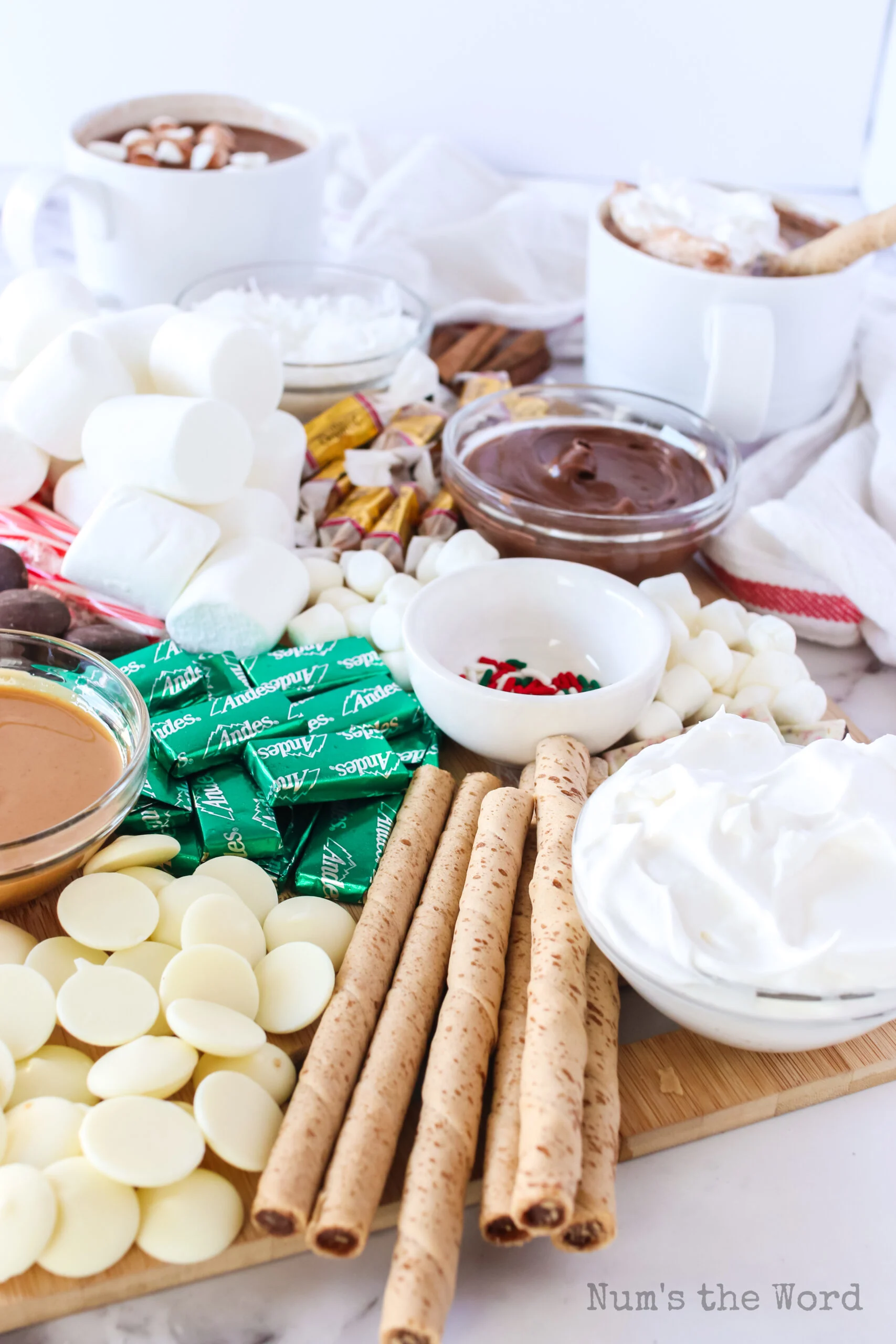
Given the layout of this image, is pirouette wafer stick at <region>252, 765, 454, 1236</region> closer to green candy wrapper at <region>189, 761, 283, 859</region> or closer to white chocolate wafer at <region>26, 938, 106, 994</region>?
green candy wrapper at <region>189, 761, 283, 859</region>

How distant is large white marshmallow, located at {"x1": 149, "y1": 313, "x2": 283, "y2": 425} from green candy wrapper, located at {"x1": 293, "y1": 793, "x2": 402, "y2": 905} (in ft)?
2.05

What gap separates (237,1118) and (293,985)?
165 mm

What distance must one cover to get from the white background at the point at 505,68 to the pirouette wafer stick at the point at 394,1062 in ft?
6.99

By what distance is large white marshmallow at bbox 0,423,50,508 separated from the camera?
62.5 inches

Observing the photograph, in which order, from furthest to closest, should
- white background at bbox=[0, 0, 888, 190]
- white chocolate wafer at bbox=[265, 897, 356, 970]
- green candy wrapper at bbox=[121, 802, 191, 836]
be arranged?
white background at bbox=[0, 0, 888, 190] < green candy wrapper at bbox=[121, 802, 191, 836] < white chocolate wafer at bbox=[265, 897, 356, 970]

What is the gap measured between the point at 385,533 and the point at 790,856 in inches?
34.3

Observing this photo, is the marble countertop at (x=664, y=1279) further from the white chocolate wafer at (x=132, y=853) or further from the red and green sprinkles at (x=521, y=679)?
the red and green sprinkles at (x=521, y=679)

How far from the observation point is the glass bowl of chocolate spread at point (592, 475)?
5.31 ft

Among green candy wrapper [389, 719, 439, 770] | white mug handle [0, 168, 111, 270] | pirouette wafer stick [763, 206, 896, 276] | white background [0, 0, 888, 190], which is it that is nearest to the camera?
green candy wrapper [389, 719, 439, 770]

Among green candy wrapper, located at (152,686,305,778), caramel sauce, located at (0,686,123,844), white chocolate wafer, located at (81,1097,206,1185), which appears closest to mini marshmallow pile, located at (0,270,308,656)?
green candy wrapper, located at (152,686,305,778)

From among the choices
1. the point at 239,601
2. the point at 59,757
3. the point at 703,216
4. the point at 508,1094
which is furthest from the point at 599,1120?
the point at 703,216

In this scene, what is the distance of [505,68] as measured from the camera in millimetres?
2738

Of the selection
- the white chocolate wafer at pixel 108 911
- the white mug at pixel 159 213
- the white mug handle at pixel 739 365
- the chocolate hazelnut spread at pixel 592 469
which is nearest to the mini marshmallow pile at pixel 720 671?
Result: the chocolate hazelnut spread at pixel 592 469

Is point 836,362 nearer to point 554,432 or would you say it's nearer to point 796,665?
point 554,432
